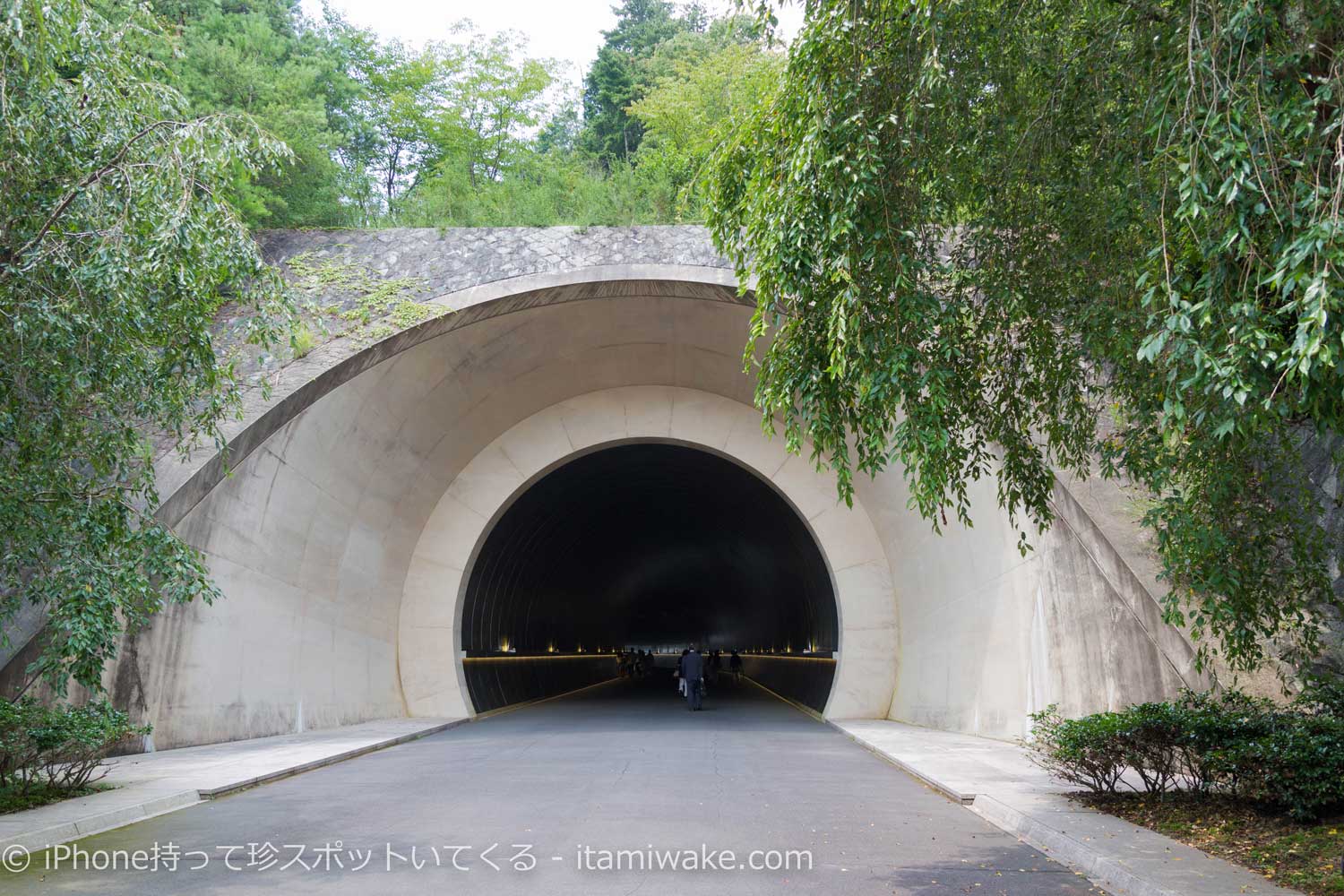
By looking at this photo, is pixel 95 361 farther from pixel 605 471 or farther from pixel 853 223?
pixel 605 471

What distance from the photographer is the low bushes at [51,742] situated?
8.70 metres

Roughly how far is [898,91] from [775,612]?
1199 inches

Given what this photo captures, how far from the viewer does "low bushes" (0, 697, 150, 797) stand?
8703mm

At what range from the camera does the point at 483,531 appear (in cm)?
2039

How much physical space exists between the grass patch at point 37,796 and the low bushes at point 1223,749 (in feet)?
28.9

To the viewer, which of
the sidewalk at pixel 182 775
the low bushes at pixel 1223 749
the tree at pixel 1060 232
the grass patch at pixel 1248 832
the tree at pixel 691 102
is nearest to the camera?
the tree at pixel 1060 232

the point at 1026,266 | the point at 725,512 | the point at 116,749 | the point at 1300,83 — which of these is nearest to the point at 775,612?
the point at 725,512

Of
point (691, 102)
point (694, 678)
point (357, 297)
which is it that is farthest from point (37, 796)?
point (691, 102)

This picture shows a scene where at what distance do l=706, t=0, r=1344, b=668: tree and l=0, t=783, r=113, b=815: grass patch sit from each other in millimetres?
7185

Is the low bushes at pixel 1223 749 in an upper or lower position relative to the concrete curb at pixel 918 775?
upper

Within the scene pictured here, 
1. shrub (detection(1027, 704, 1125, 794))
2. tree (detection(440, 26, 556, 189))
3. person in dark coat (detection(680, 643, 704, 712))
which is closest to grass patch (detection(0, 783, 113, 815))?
shrub (detection(1027, 704, 1125, 794))

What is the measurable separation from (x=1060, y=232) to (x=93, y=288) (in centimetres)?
696

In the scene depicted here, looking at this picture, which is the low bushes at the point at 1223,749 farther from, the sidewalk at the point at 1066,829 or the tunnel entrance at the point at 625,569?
the tunnel entrance at the point at 625,569

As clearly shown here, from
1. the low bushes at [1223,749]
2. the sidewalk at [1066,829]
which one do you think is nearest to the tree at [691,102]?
the sidewalk at [1066,829]
